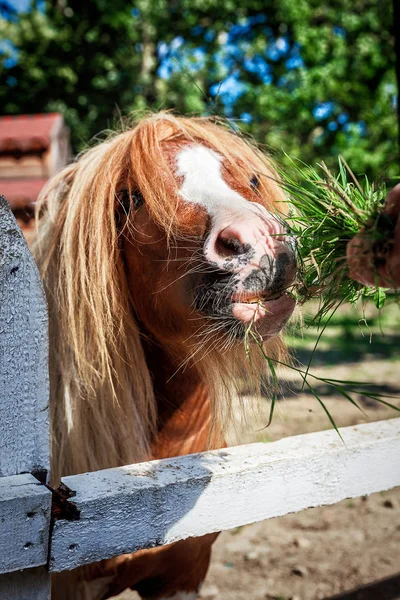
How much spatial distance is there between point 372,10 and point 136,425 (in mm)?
15504

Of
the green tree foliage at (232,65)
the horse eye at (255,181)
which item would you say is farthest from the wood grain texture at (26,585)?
the green tree foliage at (232,65)

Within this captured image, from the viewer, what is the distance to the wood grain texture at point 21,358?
974mm

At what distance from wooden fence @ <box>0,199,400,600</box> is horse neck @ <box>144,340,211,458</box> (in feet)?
2.01

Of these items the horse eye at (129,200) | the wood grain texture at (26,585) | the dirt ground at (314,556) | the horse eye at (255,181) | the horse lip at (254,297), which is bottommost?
the dirt ground at (314,556)

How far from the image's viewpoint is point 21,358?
1.00 meters

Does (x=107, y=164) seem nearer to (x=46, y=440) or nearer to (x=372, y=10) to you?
(x=46, y=440)

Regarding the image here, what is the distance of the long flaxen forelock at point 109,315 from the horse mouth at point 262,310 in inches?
8.7

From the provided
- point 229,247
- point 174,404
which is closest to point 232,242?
point 229,247

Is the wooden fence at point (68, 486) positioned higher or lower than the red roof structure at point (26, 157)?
higher

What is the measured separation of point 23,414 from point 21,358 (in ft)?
0.34

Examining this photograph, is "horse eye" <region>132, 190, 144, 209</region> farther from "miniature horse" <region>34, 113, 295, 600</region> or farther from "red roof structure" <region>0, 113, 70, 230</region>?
"red roof structure" <region>0, 113, 70, 230</region>

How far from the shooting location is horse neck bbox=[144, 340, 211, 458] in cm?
181

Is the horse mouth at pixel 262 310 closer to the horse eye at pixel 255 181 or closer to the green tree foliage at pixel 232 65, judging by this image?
the horse eye at pixel 255 181

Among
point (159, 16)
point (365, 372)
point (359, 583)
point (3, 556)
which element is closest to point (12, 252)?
point (3, 556)
